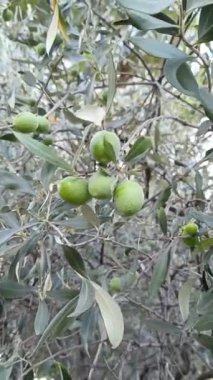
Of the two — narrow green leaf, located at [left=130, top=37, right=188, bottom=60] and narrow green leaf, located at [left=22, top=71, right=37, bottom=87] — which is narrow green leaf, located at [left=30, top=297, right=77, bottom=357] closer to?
narrow green leaf, located at [left=130, top=37, right=188, bottom=60]

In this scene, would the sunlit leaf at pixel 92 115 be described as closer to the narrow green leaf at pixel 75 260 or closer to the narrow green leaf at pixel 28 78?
the narrow green leaf at pixel 75 260

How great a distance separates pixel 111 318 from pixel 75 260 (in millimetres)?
96

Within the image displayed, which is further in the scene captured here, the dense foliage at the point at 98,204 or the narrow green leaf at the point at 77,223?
the narrow green leaf at the point at 77,223

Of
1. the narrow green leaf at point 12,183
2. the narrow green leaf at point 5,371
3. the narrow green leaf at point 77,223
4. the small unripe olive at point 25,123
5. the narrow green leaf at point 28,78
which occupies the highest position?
the small unripe olive at point 25,123

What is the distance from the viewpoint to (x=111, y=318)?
0.67 m

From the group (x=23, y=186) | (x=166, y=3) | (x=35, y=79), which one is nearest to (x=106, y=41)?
(x=35, y=79)

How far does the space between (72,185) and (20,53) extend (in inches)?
52.2

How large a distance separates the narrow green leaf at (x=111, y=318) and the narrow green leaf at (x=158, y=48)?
273 millimetres

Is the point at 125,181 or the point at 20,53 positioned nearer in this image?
the point at 125,181

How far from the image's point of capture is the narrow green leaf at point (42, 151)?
2.25ft

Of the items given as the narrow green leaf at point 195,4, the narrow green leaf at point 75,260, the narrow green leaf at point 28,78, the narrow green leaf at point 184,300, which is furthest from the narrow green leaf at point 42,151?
the narrow green leaf at point 28,78

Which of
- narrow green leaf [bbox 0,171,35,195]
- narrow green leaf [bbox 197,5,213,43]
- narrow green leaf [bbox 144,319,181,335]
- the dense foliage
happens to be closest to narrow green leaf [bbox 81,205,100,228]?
the dense foliage

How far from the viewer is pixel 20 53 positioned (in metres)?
1.91

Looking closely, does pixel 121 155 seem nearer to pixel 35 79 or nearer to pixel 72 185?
pixel 72 185
